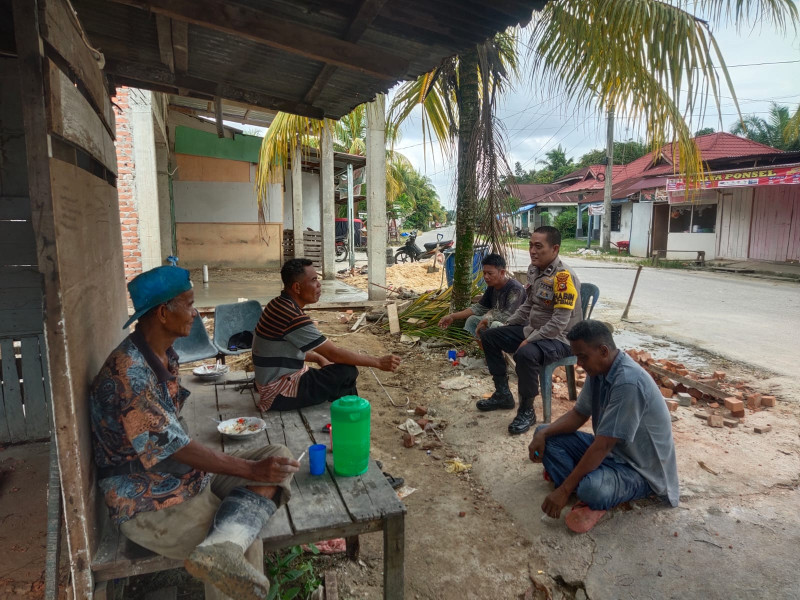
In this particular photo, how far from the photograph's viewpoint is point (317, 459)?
2436mm

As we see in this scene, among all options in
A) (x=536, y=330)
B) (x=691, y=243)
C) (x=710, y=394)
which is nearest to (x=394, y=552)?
(x=536, y=330)

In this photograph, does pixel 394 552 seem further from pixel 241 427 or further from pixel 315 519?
pixel 241 427

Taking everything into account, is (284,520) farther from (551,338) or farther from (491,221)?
(491,221)

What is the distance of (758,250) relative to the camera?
17906 mm

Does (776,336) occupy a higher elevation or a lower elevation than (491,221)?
lower

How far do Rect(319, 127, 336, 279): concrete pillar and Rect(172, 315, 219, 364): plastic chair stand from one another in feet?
25.0

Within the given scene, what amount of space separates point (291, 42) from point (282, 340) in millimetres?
1759

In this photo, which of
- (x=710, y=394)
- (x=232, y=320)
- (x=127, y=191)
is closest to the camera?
(x=710, y=394)

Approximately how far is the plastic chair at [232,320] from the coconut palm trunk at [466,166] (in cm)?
261

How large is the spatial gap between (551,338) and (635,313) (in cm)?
585

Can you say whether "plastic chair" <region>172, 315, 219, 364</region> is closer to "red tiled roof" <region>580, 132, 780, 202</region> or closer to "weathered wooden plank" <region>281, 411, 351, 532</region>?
"weathered wooden plank" <region>281, 411, 351, 532</region>

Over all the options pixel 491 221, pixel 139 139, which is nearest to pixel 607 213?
pixel 491 221

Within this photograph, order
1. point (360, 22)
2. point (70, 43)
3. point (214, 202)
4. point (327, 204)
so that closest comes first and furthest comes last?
point (70, 43) < point (360, 22) < point (327, 204) < point (214, 202)

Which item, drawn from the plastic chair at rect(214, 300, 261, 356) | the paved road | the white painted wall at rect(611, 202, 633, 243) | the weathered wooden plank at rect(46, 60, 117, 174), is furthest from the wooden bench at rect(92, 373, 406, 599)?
the white painted wall at rect(611, 202, 633, 243)
